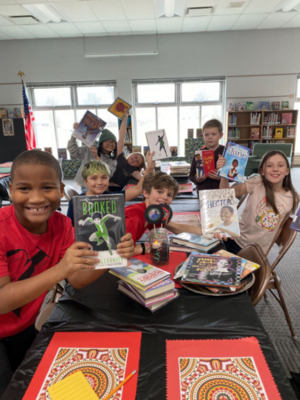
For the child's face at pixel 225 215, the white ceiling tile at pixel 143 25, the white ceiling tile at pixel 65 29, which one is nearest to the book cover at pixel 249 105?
the white ceiling tile at pixel 143 25

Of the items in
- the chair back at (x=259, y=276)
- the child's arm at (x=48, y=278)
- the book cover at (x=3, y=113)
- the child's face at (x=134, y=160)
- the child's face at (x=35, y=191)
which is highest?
the book cover at (x=3, y=113)

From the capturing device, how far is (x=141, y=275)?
109 cm

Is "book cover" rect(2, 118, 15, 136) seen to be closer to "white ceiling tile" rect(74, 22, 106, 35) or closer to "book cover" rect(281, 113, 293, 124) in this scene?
"white ceiling tile" rect(74, 22, 106, 35)

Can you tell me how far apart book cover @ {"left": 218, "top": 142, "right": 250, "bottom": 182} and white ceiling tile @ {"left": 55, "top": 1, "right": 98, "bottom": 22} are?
4873 mm

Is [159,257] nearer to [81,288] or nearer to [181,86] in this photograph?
[81,288]

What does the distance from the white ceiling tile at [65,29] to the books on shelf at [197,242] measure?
21.6 ft

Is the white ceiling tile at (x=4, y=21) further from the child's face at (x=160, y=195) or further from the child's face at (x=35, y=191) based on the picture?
the child's face at (x=35, y=191)

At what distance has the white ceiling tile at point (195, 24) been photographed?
6152mm

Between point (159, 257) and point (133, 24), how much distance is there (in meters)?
6.68

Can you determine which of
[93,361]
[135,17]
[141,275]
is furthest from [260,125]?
[93,361]

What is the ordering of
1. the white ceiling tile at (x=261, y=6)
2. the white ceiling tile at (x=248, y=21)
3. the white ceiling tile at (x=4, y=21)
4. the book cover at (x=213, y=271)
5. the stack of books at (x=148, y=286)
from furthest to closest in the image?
the white ceiling tile at (x=248, y=21), the white ceiling tile at (x=4, y=21), the white ceiling tile at (x=261, y=6), the book cover at (x=213, y=271), the stack of books at (x=148, y=286)

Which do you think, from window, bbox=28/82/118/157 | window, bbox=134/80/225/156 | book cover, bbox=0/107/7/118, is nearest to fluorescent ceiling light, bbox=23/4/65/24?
window, bbox=28/82/118/157

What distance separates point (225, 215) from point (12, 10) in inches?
245

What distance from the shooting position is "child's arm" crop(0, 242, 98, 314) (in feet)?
2.82
